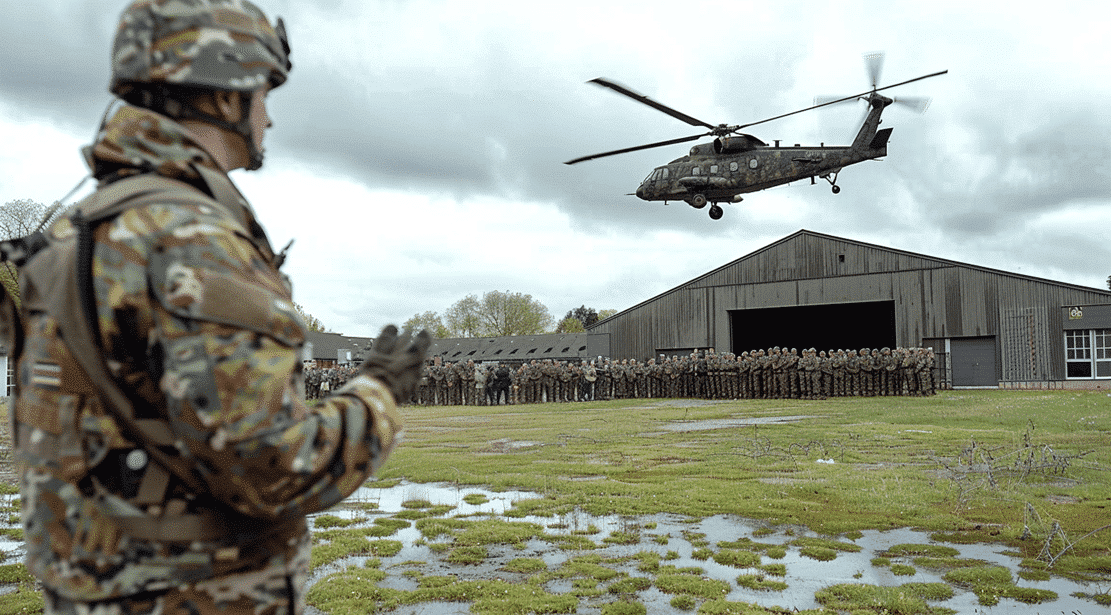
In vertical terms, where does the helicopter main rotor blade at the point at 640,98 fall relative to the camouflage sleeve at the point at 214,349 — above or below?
above

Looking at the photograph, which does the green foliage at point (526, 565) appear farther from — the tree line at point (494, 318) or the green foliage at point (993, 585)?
the tree line at point (494, 318)

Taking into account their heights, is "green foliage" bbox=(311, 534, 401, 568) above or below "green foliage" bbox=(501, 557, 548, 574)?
above

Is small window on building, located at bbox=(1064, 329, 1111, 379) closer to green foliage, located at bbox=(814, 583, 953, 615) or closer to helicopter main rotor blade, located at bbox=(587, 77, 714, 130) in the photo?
helicopter main rotor blade, located at bbox=(587, 77, 714, 130)

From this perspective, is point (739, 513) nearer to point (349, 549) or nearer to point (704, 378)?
point (349, 549)

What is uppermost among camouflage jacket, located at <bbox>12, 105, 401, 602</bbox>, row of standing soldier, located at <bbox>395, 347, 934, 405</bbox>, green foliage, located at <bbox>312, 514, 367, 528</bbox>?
camouflage jacket, located at <bbox>12, 105, 401, 602</bbox>

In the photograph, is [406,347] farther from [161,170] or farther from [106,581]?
[106,581]

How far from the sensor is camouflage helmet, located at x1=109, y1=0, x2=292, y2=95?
162cm

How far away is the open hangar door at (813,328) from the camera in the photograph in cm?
4244

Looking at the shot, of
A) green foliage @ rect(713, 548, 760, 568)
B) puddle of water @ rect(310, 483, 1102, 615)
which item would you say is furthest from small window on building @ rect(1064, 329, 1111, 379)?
green foliage @ rect(713, 548, 760, 568)

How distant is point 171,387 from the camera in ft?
4.56

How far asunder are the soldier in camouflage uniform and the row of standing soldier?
2797 centimetres

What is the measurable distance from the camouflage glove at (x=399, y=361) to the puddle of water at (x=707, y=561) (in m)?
3.20

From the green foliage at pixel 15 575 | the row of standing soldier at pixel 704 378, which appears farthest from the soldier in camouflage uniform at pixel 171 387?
the row of standing soldier at pixel 704 378

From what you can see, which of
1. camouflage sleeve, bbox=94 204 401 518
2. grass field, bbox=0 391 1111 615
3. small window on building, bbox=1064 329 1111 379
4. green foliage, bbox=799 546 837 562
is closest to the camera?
camouflage sleeve, bbox=94 204 401 518
